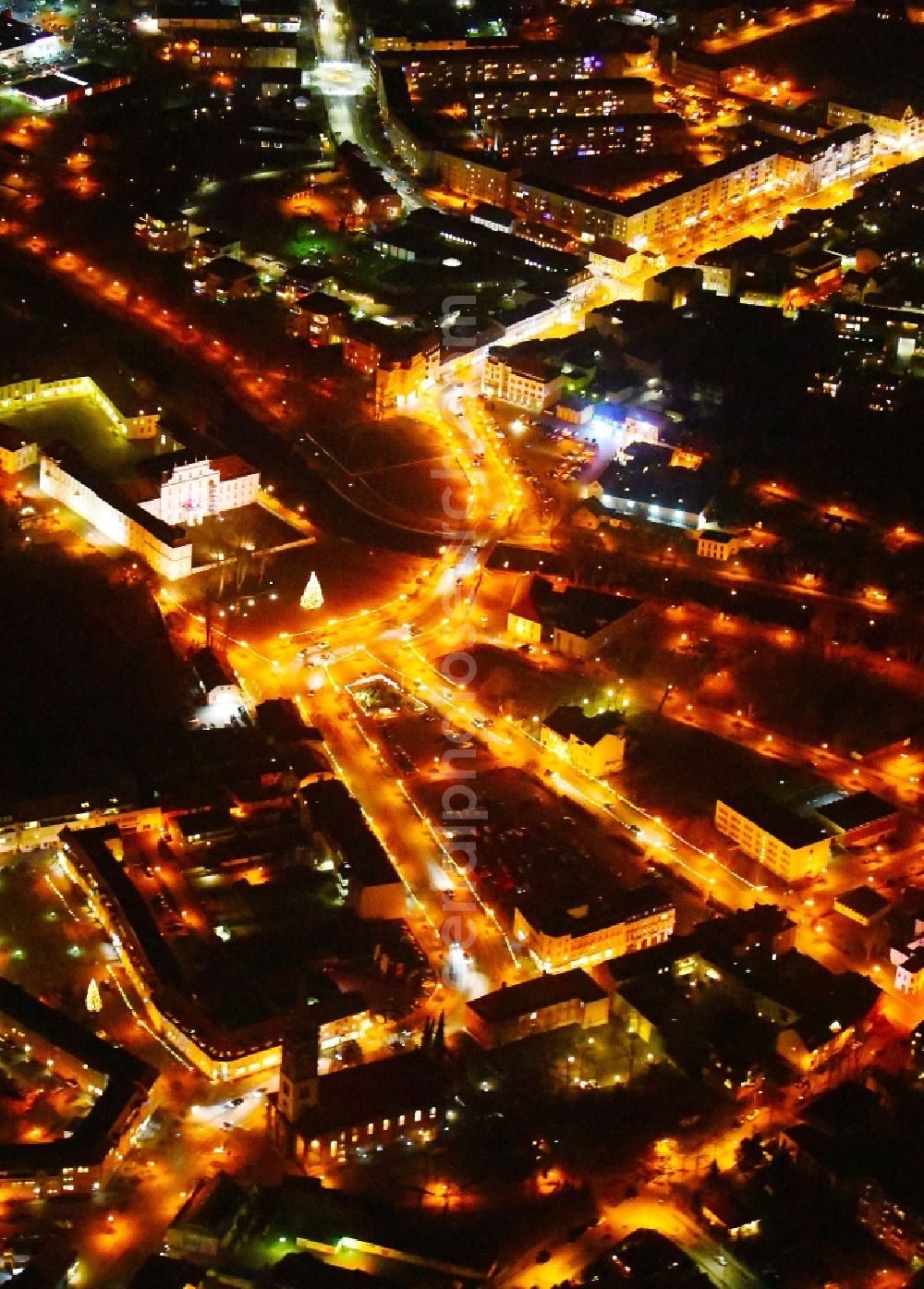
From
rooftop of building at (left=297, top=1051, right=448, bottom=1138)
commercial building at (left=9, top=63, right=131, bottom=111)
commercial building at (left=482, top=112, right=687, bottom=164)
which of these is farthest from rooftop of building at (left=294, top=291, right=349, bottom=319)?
rooftop of building at (left=297, top=1051, right=448, bottom=1138)

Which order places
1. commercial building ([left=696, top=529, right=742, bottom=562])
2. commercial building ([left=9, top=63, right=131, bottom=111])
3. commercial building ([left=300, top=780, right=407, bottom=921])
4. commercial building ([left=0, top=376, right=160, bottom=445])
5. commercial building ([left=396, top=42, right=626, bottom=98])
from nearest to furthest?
commercial building ([left=300, top=780, right=407, bottom=921]), commercial building ([left=696, top=529, right=742, bottom=562]), commercial building ([left=0, top=376, right=160, bottom=445]), commercial building ([left=9, top=63, right=131, bottom=111]), commercial building ([left=396, top=42, right=626, bottom=98])

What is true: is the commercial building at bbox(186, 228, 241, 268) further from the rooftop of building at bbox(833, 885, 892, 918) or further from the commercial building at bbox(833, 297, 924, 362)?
the rooftop of building at bbox(833, 885, 892, 918)

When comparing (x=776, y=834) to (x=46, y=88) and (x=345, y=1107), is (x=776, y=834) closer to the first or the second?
(x=345, y=1107)

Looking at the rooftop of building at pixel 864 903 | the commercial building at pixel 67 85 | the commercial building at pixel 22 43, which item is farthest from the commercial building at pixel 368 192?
the rooftop of building at pixel 864 903

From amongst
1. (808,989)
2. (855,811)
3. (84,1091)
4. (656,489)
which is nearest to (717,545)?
(656,489)

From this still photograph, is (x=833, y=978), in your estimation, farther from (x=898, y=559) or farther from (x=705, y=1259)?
(x=898, y=559)

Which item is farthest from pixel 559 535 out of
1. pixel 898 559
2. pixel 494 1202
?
pixel 494 1202
